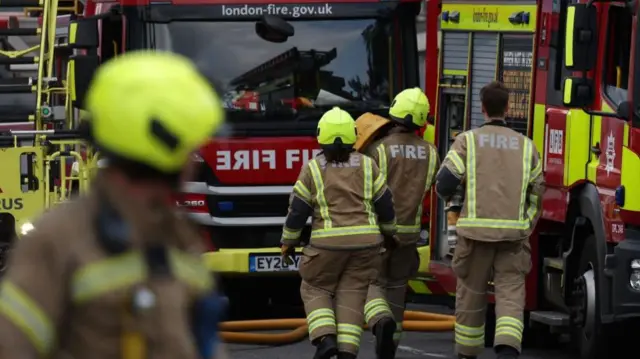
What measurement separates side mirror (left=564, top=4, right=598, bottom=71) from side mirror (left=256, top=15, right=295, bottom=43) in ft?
10.7

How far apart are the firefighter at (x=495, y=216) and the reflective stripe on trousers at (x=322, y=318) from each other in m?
0.74

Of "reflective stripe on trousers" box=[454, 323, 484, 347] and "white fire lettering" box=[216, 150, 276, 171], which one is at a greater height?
"white fire lettering" box=[216, 150, 276, 171]

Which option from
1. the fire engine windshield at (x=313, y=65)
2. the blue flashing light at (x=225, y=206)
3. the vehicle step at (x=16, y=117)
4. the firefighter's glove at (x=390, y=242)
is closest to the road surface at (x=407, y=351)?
the blue flashing light at (x=225, y=206)

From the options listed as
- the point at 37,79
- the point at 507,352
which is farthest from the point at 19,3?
the point at 507,352

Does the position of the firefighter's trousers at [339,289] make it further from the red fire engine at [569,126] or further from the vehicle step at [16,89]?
the vehicle step at [16,89]

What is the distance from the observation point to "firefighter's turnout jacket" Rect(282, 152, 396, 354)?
8.62 m

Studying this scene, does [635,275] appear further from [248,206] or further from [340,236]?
[248,206]

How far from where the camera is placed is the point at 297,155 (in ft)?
36.6

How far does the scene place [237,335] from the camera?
1075cm

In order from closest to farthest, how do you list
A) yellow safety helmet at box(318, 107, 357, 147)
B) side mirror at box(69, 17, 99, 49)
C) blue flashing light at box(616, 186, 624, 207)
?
blue flashing light at box(616, 186, 624, 207) → yellow safety helmet at box(318, 107, 357, 147) → side mirror at box(69, 17, 99, 49)

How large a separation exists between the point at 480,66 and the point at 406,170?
152 centimetres

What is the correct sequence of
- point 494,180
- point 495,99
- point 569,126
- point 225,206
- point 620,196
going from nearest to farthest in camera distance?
point 620,196 → point 494,180 → point 495,99 → point 569,126 → point 225,206

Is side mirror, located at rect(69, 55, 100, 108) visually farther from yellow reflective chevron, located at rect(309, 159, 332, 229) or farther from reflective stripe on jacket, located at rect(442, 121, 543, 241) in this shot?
reflective stripe on jacket, located at rect(442, 121, 543, 241)

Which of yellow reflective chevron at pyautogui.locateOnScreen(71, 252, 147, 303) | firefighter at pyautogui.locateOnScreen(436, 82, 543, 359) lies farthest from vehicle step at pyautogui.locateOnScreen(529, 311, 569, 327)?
yellow reflective chevron at pyautogui.locateOnScreen(71, 252, 147, 303)
